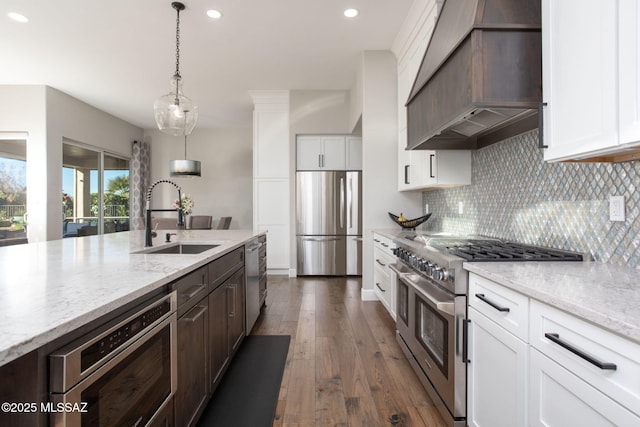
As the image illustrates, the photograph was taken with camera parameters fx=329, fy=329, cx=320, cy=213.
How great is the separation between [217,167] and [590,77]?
765cm

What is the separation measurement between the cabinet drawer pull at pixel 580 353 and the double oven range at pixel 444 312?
1.88ft

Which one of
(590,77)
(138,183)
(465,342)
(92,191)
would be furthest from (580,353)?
(138,183)

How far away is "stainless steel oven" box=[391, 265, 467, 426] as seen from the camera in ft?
5.20

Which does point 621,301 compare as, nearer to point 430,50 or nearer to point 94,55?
point 430,50

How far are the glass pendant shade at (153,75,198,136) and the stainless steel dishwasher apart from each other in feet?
4.38

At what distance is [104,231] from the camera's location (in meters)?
6.98

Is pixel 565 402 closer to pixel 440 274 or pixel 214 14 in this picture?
pixel 440 274

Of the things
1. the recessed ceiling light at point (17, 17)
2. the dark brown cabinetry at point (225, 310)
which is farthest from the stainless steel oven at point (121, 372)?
the recessed ceiling light at point (17, 17)

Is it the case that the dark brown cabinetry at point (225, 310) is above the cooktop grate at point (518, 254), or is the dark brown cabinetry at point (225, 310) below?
below

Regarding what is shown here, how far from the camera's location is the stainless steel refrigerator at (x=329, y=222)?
534 centimetres

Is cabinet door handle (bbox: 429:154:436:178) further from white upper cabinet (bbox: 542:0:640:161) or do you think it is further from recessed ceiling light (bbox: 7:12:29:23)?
recessed ceiling light (bbox: 7:12:29:23)

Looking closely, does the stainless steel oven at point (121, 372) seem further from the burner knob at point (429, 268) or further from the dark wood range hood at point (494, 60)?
the dark wood range hood at point (494, 60)

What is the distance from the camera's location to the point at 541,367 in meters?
1.08

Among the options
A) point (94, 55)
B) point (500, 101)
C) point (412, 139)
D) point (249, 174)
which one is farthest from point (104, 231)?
point (500, 101)
